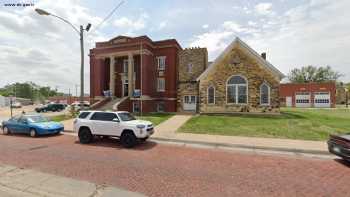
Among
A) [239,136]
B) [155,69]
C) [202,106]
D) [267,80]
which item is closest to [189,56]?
[155,69]

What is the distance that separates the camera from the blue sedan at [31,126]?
42.3 ft

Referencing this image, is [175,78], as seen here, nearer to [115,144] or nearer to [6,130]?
[115,144]

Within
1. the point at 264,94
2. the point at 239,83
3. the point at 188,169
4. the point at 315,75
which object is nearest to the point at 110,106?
the point at 239,83

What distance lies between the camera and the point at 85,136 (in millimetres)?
11117

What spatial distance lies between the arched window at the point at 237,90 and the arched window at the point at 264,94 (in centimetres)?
153

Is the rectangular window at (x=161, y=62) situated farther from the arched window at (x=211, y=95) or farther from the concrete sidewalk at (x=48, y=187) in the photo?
the concrete sidewalk at (x=48, y=187)

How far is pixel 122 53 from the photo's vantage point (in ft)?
93.2

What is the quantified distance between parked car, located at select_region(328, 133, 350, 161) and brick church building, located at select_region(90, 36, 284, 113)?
46.5ft

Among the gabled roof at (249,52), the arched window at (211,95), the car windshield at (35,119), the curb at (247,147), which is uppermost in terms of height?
the gabled roof at (249,52)

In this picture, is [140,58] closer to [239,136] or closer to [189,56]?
[189,56]

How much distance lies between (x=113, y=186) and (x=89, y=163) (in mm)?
2435

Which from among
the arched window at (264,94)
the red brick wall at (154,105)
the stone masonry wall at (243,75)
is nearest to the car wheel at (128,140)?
the stone masonry wall at (243,75)

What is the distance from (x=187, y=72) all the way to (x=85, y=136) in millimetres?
20085

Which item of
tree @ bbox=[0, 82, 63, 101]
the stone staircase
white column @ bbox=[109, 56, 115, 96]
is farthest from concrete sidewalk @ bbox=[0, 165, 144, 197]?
tree @ bbox=[0, 82, 63, 101]
